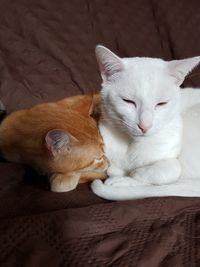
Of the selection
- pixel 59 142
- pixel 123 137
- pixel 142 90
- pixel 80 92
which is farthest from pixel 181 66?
pixel 80 92

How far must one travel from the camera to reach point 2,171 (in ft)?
3.53

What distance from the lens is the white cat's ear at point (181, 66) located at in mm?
1020

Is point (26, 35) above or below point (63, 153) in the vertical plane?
above

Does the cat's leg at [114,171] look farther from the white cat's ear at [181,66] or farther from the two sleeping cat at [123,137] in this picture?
the white cat's ear at [181,66]

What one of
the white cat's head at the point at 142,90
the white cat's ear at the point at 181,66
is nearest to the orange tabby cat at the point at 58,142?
the white cat's head at the point at 142,90

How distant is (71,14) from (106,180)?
0.84 metres

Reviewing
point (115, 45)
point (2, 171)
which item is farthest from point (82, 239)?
point (115, 45)

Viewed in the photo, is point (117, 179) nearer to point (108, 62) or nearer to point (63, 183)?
→ point (63, 183)

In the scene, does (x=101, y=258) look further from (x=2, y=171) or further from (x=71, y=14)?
(x=71, y=14)

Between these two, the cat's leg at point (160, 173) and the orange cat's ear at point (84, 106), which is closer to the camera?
the cat's leg at point (160, 173)

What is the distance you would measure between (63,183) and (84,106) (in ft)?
1.06

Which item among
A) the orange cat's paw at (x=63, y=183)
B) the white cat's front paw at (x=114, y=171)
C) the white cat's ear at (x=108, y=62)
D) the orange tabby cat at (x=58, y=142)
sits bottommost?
the white cat's front paw at (x=114, y=171)

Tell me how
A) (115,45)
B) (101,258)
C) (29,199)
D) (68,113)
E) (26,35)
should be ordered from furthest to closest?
(115,45), (26,35), (68,113), (29,199), (101,258)

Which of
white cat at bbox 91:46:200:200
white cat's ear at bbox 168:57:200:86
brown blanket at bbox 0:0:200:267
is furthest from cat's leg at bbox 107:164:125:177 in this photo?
white cat's ear at bbox 168:57:200:86
